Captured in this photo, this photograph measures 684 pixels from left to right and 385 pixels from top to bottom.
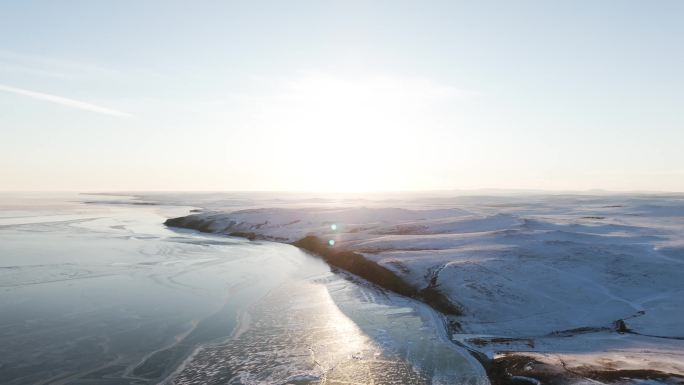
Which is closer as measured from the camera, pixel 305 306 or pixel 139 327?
pixel 139 327

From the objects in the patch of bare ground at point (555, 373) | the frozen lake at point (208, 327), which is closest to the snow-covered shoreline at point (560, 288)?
the patch of bare ground at point (555, 373)

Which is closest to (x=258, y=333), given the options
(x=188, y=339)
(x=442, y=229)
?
(x=188, y=339)

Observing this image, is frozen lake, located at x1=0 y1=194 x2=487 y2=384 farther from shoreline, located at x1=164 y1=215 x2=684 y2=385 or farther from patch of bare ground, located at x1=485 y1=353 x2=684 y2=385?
patch of bare ground, located at x1=485 y1=353 x2=684 y2=385

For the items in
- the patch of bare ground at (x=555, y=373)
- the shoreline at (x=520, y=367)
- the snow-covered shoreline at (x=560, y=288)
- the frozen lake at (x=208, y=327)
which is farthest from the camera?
the snow-covered shoreline at (x=560, y=288)

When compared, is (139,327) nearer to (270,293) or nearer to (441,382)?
(270,293)

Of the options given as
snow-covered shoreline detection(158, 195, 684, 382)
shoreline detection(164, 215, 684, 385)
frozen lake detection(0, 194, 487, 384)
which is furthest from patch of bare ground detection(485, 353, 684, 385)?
frozen lake detection(0, 194, 487, 384)

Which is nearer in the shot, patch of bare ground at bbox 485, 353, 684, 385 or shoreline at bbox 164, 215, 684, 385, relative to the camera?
patch of bare ground at bbox 485, 353, 684, 385

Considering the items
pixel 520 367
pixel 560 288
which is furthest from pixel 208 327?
pixel 560 288

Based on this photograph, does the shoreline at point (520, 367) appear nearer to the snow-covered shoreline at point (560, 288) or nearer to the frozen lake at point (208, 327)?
the snow-covered shoreline at point (560, 288)

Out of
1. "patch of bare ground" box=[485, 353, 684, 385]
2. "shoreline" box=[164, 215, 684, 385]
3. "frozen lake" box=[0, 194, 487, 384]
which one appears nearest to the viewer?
"patch of bare ground" box=[485, 353, 684, 385]
